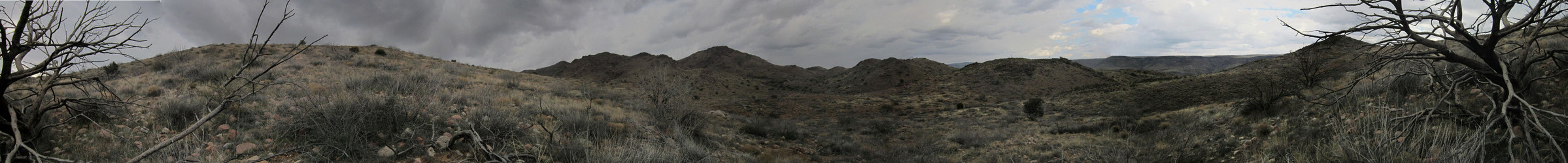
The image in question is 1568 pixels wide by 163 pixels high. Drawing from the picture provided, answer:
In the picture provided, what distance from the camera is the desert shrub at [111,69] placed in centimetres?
1530

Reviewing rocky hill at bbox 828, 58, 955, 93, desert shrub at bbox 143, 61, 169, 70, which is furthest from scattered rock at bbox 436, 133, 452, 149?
rocky hill at bbox 828, 58, 955, 93

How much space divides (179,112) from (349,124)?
144 inches

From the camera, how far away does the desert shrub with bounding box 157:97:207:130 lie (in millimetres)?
6496

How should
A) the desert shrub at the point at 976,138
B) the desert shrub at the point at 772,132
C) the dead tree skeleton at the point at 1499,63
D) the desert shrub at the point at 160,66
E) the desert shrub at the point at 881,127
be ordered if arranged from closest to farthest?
the dead tree skeleton at the point at 1499,63, the desert shrub at the point at 976,138, the desert shrub at the point at 772,132, the desert shrub at the point at 881,127, the desert shrub at the point at 160,66

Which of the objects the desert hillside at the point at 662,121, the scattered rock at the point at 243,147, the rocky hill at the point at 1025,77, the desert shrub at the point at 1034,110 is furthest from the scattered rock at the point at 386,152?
the rocky hill at the point at 1025,77

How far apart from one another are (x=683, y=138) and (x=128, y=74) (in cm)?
1782

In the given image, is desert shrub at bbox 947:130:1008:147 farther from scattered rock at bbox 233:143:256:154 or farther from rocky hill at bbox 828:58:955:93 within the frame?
rocky hill at bbox 828:58:955:93

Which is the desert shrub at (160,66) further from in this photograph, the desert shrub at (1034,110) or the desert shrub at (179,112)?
the desert shrub at (1034,110)

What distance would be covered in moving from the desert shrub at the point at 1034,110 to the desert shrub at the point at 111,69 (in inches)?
1081

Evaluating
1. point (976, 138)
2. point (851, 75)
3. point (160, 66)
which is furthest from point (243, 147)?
point (851, 75)

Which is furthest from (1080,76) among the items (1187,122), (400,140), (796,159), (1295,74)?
(400,140)

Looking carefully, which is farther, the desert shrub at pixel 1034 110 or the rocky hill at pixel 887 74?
the rocky hill at pixel 887 74

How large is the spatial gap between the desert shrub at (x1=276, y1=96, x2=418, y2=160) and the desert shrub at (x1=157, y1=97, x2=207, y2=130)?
1.44 metres

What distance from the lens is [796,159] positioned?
899 cm
